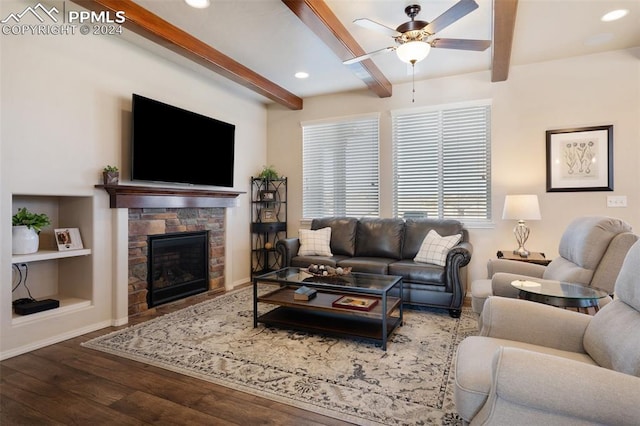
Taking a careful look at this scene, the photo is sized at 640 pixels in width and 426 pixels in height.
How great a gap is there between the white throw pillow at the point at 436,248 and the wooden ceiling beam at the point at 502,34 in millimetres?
1942

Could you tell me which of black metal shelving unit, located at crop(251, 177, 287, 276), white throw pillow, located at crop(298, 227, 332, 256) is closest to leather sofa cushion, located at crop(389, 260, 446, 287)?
white throw pillow, located at crop(298, 227, 332, 256)

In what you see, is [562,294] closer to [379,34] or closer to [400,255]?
[400,255]

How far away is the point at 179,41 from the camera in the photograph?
3314 mm

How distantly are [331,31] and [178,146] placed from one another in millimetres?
2149

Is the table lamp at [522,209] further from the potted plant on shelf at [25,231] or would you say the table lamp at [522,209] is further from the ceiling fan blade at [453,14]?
the potted plant on shelf at [25,231]

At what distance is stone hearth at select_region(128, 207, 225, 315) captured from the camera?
3.62 meters

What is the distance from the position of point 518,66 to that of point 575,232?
2506 millimetres

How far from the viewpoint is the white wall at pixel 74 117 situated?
2682mm

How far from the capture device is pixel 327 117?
17.6 ft

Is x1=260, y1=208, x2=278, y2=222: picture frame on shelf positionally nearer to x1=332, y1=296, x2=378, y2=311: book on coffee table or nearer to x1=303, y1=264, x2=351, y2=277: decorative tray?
x1=303, y1=264, x2=351, y2=277: decorative tray

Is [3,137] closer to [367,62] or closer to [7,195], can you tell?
[7,195]

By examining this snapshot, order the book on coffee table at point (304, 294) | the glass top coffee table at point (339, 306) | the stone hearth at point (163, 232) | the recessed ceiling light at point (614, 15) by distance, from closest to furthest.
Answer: the glass top coffee table at point (339, 306), the recessed ceiling light at point (614, 15), the book on coffee table at point (304, 294), the stone hearth at point (163, 232)

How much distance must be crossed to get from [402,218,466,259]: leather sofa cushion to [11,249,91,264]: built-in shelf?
3.49 m

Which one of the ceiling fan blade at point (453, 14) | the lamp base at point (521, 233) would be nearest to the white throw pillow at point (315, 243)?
the lamp base at point (521, 233)
